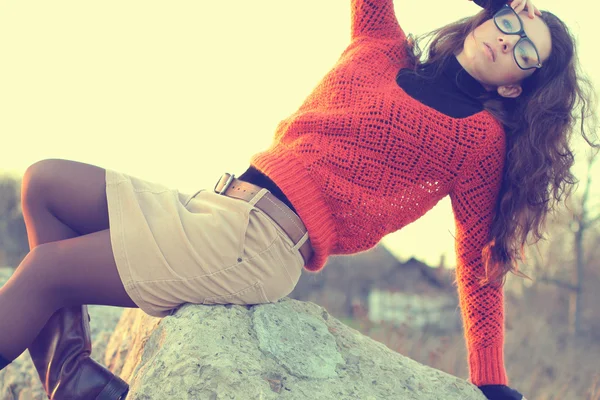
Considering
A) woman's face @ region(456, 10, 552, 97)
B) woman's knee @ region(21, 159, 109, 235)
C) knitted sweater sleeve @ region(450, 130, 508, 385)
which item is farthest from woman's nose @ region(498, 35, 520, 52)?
woman's knee @ region(21, 159, 109, 235)

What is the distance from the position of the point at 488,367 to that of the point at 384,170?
3.04 feet

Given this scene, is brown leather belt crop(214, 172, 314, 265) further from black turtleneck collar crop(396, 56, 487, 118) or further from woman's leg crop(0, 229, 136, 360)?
black turtleneck collar crop(396, 56, 487, 118)

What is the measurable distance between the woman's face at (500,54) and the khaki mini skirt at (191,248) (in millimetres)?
1038

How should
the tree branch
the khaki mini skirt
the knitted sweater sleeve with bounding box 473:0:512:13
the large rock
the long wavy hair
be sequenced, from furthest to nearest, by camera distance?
the tree branch, the knitted sweater sleeve with bounding box 473:0:512:13, the long wavy hair, the khaki mini skirt, the large rock

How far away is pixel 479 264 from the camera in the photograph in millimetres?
2605

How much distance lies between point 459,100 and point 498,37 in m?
0.29

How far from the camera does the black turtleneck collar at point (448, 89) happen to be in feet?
8.27

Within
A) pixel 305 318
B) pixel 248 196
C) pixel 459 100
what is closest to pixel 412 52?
pixel 459 100

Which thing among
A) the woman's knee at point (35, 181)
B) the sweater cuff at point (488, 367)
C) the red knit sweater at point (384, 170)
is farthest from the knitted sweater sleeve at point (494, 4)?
the woman's knee at point (35, 181)

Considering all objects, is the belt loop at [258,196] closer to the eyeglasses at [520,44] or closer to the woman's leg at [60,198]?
the woman's leg at [60,198]

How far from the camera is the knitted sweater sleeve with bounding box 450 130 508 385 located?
8.18 ft

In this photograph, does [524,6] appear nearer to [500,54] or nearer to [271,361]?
[500,54]

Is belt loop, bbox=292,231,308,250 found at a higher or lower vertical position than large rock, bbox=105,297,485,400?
higher

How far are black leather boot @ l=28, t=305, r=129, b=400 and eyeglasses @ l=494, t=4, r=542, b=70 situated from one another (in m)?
1.97
